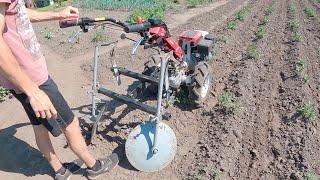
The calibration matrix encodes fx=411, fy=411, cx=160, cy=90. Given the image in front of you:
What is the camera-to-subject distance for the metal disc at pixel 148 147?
4336mm

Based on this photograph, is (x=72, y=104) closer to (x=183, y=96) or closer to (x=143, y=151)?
(x=183, y=96)

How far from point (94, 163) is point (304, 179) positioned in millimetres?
2131

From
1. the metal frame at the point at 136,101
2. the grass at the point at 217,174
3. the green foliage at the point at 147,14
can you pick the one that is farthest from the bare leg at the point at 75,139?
the green foliage at the point at 147,14

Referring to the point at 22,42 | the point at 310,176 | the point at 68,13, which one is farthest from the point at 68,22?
the point at 310,176

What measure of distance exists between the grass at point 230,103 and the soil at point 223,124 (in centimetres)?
7

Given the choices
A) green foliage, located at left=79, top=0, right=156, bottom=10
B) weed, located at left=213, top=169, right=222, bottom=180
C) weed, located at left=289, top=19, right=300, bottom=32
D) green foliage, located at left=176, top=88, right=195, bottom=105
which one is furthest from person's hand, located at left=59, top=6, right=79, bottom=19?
green foliage, located at left=79, top=0, right=156, bottom=10

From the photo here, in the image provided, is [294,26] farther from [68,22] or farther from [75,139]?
[75,139]

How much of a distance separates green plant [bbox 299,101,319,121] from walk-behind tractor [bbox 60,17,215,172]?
136cm

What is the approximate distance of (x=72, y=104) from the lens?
20.0 ft

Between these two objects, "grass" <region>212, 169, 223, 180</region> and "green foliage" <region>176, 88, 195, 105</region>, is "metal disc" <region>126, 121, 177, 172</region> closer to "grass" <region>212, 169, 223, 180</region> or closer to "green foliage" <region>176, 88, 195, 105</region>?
"grass" <region>212, 169, 223, 180</region>

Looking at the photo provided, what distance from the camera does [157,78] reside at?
16.5ft

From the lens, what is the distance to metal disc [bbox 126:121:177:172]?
434 cm

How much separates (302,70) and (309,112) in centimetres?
174

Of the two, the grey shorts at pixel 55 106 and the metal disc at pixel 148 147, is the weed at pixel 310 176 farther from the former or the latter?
the grey shorts at pixel 55 106
